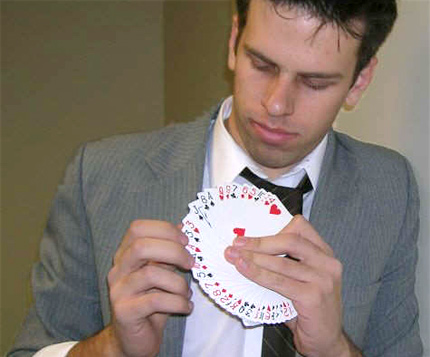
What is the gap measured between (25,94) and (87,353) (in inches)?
96.3

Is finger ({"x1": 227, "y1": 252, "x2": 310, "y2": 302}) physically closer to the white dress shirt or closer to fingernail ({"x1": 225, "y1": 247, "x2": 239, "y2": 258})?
fingernail ({"x1": 225, "y1": 247, "x2": 239, "y2": 258})

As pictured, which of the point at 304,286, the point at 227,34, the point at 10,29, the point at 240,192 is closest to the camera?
the point at 304,286

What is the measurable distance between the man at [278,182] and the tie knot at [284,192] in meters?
0.03

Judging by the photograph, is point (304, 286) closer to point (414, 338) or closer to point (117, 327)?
point (117, 327)

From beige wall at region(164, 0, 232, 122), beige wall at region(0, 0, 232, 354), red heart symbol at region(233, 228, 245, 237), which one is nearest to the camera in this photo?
red heart symbol at region(233, 228, 245, 237)

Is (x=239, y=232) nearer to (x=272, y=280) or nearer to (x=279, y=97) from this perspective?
(x=272, y=280)

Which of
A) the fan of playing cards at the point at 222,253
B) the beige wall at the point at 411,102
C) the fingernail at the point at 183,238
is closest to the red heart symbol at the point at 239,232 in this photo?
the fan of playing cards at the point at 222,253

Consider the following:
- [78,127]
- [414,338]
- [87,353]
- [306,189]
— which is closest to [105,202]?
[87,353]

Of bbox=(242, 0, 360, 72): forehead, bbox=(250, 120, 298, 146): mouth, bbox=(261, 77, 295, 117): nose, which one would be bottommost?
bbox=(250, 120, 298, 146): mouth

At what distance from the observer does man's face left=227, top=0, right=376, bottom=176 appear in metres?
1.01

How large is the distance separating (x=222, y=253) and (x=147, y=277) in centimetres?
14

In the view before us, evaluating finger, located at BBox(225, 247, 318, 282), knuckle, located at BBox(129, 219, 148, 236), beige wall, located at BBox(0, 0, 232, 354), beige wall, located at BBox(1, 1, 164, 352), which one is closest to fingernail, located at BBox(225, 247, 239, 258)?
finger, located at BBox(225, 247, 318, 282)

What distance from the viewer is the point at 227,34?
209 centimetres

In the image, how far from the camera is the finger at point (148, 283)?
0.86m
